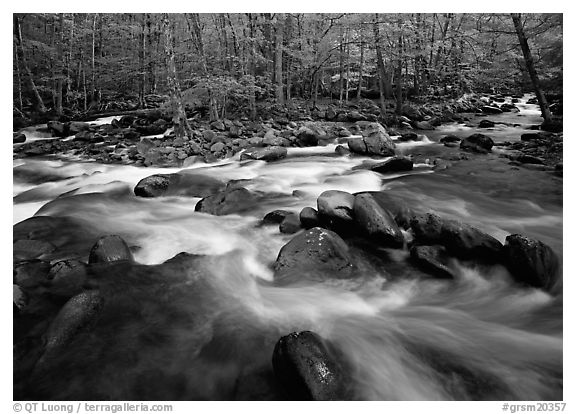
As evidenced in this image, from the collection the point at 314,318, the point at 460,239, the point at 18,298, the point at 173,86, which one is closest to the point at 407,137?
the point at 173,86

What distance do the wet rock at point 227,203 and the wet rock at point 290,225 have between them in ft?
3.10

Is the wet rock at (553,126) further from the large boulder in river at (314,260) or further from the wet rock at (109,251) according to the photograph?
the wet rock at (109,251)

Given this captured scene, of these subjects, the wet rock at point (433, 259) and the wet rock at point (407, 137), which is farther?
the wet rock at point (407, 137)

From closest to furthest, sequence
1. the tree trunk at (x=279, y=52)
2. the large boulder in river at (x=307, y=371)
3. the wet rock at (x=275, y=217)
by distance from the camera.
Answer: the large boulder in river at (x=307, y=371) < the wet rock at (x=275, y=217) < the tree trunk at (x=279, y=52)

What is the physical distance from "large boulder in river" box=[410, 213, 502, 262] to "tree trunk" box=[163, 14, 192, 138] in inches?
→ 280

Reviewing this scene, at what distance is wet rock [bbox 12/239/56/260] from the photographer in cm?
347

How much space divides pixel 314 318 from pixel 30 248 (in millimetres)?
3104

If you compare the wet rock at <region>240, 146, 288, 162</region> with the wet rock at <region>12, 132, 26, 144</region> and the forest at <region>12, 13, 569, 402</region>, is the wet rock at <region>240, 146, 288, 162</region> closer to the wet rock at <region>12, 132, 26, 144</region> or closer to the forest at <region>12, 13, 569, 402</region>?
the forest at <region>12, 13, 569, 402</region>

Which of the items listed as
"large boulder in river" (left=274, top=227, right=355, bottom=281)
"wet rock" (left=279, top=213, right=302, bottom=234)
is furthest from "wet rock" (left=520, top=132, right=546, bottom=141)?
"large boulder in river" (left=274, top=227, right=355, bottom=281)

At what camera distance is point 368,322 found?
2.79 meters

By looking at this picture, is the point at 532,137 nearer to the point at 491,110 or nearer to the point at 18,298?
the point at 491,110

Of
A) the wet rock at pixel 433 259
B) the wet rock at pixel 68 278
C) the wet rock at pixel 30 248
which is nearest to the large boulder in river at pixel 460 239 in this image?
the wet rock at pixel 433 259

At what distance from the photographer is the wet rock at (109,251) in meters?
3.30

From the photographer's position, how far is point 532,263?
119 inches
